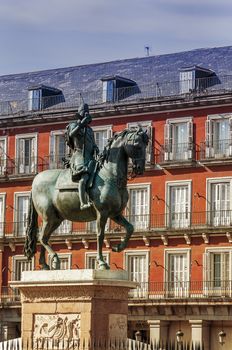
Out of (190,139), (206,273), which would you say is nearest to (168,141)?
(190,139)

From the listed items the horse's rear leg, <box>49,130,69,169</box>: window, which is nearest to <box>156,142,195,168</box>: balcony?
<box>49,130,69,169</box>: window

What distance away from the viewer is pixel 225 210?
63.6m

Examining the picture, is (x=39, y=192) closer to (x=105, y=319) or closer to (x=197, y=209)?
(x=105, y=319)

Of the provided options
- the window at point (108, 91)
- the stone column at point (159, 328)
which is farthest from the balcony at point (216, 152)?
the stone column at point (159, 328)

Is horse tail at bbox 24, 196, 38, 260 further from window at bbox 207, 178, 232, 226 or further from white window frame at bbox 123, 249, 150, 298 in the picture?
white window frame at bbox 123, 249, 150, 298

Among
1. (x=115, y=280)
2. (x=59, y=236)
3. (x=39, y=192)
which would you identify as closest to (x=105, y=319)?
(x=115, y=280)

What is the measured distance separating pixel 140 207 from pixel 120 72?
31.6ft

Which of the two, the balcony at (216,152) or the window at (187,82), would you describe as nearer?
the balcony at (216,152)

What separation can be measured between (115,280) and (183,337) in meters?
38.7

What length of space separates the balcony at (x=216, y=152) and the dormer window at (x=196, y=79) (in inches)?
136

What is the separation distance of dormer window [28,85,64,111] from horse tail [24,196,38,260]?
145ft

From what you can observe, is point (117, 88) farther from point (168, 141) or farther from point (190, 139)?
point (190, 139)

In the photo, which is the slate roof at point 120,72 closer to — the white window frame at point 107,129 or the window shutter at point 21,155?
the white window frame at point 107,129

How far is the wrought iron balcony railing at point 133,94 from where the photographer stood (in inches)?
2581
